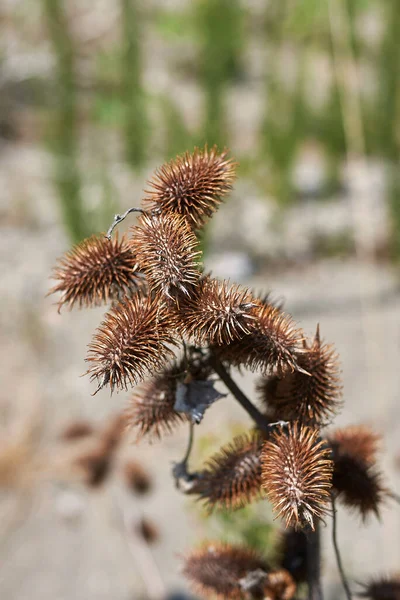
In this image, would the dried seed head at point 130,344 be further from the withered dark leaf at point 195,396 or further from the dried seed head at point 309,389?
the dried seed head at point 309,389

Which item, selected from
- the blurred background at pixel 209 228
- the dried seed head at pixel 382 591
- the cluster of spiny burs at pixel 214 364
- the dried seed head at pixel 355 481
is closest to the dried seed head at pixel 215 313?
the cluster of spiny burs at pixel 214 364

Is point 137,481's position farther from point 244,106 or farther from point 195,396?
point 244,106

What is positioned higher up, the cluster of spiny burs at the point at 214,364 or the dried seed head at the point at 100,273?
the dried seed head at the point at 100,273

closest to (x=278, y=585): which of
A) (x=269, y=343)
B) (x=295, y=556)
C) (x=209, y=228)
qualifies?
(x=295, y=556)

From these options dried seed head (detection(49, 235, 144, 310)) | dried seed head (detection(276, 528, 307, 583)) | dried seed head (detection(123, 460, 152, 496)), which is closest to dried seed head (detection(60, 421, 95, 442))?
dried seed head (detection(123, 460, 152, 496))

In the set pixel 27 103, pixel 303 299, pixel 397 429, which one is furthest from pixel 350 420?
pixel 27 103
